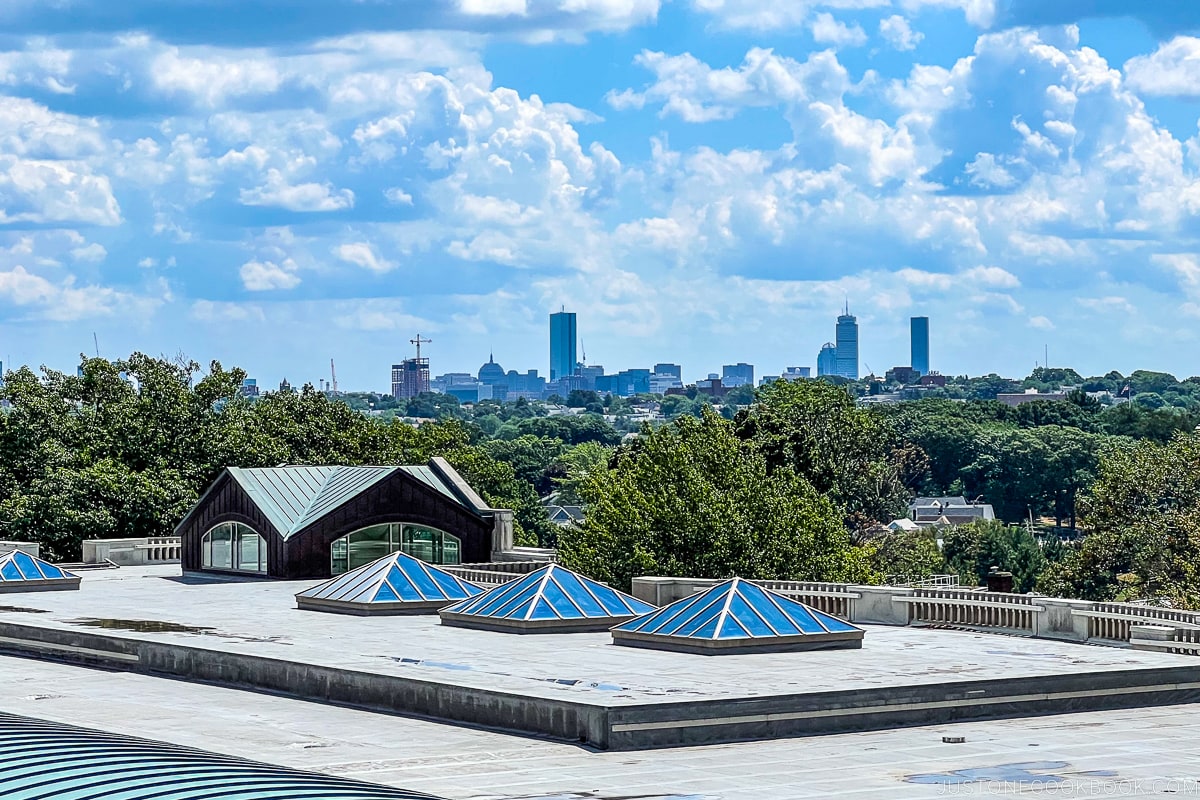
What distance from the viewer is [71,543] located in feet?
261

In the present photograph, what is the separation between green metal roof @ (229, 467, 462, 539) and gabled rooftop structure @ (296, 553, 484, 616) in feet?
31.1

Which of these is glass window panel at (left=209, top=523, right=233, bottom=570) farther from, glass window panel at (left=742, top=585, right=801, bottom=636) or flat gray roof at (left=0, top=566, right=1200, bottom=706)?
glass window panel at (left=742, top=585, right=801, bottom=636)

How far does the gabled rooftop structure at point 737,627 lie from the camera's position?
41.4 meters

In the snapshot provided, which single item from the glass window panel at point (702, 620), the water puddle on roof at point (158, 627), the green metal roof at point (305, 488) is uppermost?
the green metal roof at point (305, 488)

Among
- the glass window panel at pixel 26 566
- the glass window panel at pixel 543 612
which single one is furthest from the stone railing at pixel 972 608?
the glass window panel at pixel 26 566

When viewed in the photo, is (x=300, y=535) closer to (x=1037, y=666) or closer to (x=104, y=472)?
(x=104, y=472)

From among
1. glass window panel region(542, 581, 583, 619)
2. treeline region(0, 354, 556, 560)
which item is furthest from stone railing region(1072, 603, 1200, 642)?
treeline region(0, 354, 556, 560)

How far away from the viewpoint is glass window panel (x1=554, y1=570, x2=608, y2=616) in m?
47.2

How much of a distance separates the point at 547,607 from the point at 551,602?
0.34 metres

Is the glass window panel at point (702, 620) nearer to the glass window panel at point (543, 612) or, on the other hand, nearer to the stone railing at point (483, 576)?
the glass window panel at point (543, 612)

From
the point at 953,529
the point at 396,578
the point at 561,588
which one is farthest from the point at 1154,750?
the point at 953,529

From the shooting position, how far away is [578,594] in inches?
1875

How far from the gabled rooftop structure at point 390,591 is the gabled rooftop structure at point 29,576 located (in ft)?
35.8

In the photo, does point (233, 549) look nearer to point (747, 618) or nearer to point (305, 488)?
point (305, 488)
